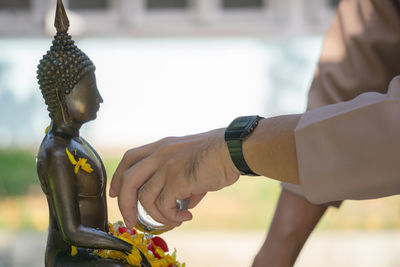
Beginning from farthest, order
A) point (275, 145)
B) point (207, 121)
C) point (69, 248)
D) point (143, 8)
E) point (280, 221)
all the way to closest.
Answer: point (143, 8), point (207, 121), point (280, 221), point (69, 248), point (275, 145)

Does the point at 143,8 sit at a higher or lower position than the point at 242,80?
higher

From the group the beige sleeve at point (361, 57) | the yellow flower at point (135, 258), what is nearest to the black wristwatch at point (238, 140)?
the yellow flower at point (135, 258)

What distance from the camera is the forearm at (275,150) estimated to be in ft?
2.17

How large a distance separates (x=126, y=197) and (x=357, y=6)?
0.64 meters

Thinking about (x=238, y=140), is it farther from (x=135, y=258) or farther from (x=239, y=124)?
(x=135, y=258)

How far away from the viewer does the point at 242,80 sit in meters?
4.09

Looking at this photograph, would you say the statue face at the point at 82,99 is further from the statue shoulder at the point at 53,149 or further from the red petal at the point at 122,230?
the red petal at the point at 122,230

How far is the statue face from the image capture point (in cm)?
79

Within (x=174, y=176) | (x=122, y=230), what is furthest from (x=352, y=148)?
(x=122, y=230)

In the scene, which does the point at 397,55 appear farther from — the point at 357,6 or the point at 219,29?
the point at 219,29

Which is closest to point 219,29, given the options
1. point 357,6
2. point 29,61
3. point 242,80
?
point 242,80

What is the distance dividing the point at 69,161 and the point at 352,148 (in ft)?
1.29

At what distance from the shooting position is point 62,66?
778mm

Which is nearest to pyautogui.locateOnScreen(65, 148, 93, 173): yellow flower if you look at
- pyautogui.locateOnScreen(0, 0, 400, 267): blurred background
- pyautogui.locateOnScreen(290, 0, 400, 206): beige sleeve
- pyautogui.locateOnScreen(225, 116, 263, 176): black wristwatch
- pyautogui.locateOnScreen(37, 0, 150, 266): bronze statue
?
pyautogui.locateOnScreen(37, 0, 150, 266): bronze statue
